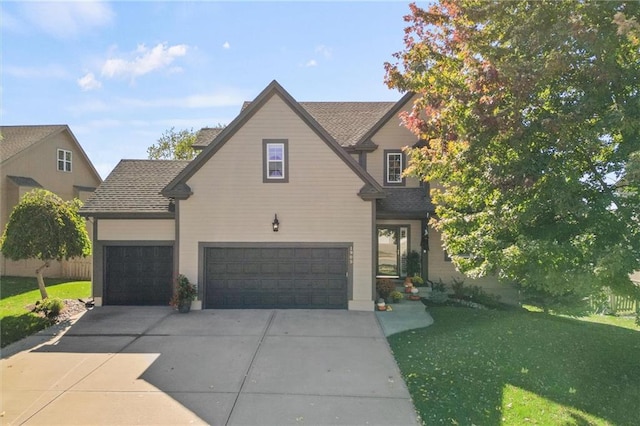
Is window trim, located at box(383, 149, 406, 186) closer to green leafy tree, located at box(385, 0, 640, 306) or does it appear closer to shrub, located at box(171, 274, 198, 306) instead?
green leafy tree, located at box(385, 0, 640, 306)

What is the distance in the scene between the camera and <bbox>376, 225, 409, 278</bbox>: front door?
1478 centimetres

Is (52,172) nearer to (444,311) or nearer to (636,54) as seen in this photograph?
(444,311)

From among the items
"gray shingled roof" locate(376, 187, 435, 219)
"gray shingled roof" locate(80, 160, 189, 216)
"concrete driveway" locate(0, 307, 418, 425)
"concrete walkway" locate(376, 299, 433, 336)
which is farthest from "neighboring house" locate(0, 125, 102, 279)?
"concrete walkway" locate(376, 299, 433, 336)

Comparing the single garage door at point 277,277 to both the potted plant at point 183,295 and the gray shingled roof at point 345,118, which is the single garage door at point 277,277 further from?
the gray shingled roof at point 345,118

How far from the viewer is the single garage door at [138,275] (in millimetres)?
12555

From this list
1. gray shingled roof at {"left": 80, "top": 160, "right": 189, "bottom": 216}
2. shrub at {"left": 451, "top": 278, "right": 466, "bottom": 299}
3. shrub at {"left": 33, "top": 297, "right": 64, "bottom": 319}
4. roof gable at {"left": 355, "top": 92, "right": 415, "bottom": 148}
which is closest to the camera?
shrub at {"left": 33, "top": 297, "right": 64, "bottom": 319}

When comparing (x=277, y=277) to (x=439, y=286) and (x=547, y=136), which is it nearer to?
(x=439, y=286)

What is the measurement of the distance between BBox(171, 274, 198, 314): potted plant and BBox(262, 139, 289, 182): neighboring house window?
13.6 ft

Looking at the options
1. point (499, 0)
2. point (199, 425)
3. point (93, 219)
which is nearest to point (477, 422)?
point (199, 425)

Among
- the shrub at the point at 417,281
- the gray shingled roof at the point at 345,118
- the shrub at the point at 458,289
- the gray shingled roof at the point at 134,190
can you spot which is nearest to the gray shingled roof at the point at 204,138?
the gray shingled roof at the point at 345,118

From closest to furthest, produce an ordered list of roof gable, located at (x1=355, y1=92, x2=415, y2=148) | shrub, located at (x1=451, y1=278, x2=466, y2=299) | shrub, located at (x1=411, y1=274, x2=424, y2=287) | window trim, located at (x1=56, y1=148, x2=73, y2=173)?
shrub, located at (x1=451, y1=278, x2=466, y2=299) → shrub, located at (x1=411, y1=274, x2=424, y2=287) → roof gable, located at (x1=355, y1=92, x2=415, y2=148) → window trim, located at (x1=56, y1=148, x2=73, y2=173)

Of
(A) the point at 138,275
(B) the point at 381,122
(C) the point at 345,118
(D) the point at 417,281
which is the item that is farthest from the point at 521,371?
(C) the point at 345,118

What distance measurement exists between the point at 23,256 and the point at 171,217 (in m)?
4.54

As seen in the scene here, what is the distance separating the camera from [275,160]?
483 inches
